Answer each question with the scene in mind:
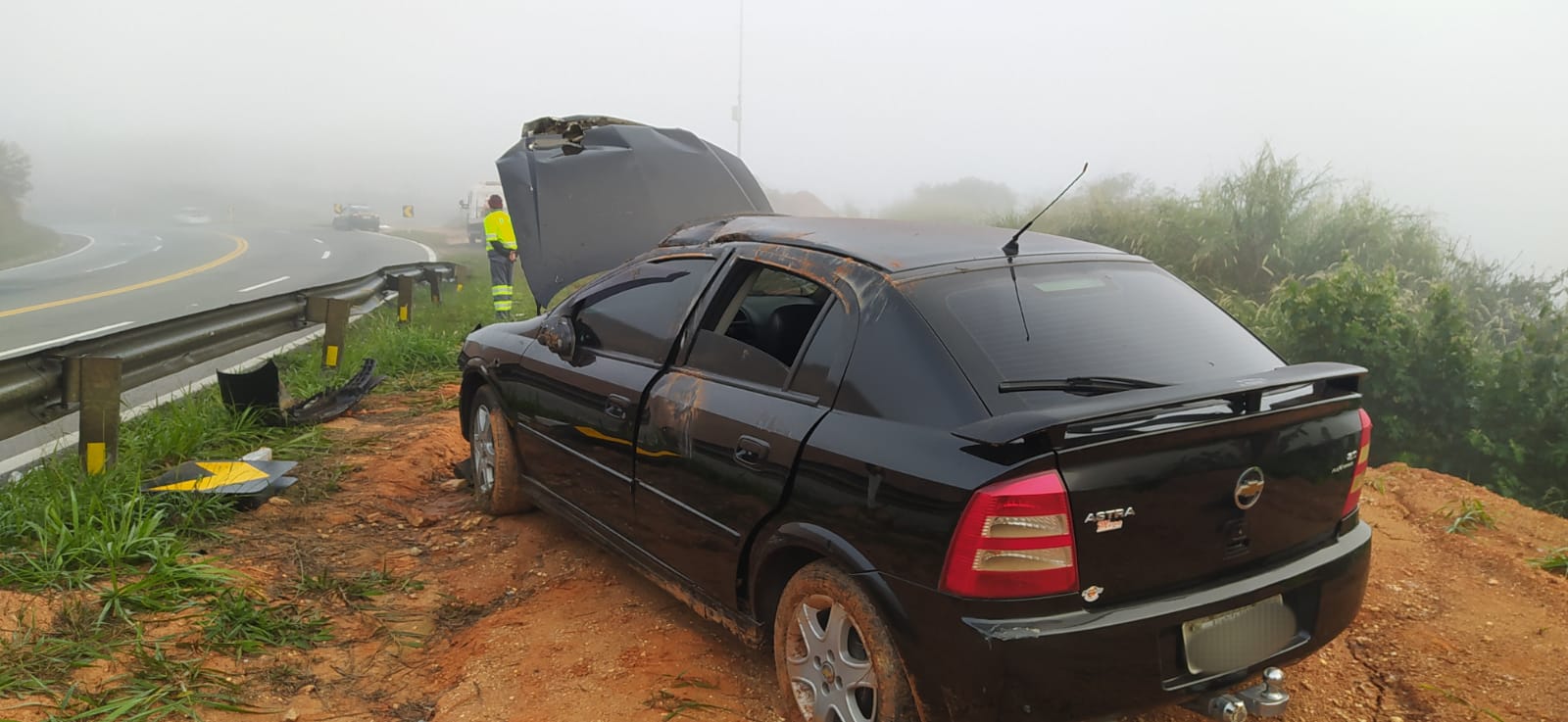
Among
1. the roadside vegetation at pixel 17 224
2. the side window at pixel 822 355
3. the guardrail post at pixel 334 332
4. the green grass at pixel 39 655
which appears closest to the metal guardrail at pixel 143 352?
the guardrail post at pixel 334 332

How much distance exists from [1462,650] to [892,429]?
2.48m

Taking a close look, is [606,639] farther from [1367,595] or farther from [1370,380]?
[1370,380]

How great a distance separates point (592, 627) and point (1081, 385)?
2.16 m

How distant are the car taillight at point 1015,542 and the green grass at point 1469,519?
343 centimetres

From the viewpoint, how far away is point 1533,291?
9062mm

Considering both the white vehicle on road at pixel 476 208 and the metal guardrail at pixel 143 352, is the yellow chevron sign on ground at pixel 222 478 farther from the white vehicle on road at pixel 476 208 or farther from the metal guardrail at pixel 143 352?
the white vehicle on road at pixel 476 208

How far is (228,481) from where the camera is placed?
194 inches

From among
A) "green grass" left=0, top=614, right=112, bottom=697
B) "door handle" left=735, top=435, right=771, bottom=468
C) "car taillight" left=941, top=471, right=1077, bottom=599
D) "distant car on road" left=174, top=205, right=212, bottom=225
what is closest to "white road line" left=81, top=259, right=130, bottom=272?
"green grass" left=0, top=614, right=112, bottom=697

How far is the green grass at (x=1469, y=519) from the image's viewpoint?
15.3 ft

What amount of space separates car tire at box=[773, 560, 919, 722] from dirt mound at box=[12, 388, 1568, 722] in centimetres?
32

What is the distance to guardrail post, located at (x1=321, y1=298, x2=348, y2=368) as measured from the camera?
7879 millimetres

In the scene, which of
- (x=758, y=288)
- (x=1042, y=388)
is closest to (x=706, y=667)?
(x=758, y=288)

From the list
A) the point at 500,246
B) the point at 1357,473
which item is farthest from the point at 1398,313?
the point at 500,246

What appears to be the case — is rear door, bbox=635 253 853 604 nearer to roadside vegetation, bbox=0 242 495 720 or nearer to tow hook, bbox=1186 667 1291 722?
tow hook, bbox=1186 667 1291 722
